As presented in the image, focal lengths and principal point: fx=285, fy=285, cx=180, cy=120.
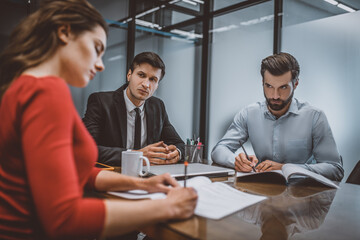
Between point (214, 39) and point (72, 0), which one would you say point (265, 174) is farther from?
point (214, 39)

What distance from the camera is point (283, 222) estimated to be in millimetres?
788

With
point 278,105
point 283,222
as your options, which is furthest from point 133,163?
point 278,105

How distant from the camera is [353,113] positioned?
2861mm

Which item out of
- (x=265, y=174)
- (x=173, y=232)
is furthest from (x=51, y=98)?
(x=265, y=174)

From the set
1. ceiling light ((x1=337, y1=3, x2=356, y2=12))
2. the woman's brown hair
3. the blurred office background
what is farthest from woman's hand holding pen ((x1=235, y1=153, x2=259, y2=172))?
ceiling light ((x1=337, y1=3, x2=356, y2=12))

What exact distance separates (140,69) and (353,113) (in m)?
2.17

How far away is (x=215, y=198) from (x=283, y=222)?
0.72 feet

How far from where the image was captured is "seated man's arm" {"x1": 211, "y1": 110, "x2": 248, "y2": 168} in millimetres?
1853

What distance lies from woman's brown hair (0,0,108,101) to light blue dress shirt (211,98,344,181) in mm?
1233

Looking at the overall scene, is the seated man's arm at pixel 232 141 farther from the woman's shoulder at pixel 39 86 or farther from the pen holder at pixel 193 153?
the woman's shoulder at pixel 39 86

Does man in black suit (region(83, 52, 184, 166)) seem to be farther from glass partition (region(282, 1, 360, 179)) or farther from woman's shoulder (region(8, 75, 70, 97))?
glass partition (region(282, 1, 360, 179))

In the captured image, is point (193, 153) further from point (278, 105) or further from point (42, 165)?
point (42, 165)

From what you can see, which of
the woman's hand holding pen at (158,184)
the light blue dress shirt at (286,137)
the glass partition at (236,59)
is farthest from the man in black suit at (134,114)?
the glass partition at (236,59)

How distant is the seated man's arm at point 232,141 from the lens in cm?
185
